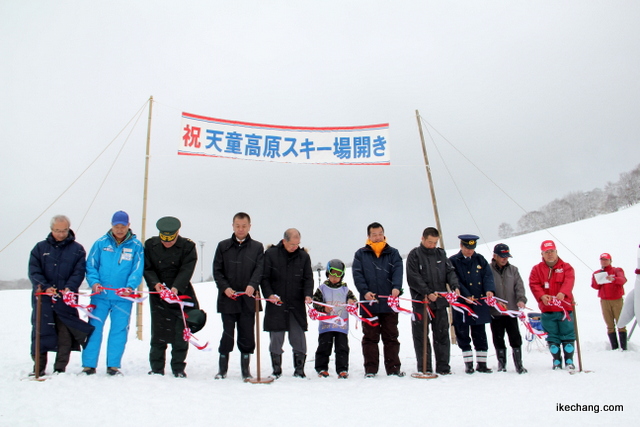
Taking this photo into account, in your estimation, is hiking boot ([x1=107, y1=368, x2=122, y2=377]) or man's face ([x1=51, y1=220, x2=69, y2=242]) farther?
man's face ([x1=51, y1=220, x2=69, y2=242])

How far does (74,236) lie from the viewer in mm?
4797

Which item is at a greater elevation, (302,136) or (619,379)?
(302,136)

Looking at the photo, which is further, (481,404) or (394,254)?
(394,254)

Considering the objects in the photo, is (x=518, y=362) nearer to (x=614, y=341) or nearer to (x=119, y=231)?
(x=614, y=341)

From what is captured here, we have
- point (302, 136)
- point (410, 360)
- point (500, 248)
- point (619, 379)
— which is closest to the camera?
point (619, 379)

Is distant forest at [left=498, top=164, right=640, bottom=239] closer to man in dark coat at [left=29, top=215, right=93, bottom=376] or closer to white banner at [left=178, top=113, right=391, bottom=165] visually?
white banner at [left=178, top=113, right=391, bottom=165]

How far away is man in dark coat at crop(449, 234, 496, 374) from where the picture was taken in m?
5.20

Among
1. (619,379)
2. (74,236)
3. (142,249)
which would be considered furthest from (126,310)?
(619,379)

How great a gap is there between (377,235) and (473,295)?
4.83ft

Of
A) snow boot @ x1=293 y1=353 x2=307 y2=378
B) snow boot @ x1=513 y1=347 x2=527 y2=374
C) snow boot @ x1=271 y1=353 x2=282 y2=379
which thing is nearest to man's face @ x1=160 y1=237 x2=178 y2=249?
snow boot @ x1=271 y1=353 x2=282 y2=379

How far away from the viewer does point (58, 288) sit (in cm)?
456

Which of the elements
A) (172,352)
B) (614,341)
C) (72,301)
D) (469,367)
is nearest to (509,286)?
(469,367)

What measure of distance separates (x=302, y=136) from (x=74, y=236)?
457cm

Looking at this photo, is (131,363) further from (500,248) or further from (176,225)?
(500,248)
